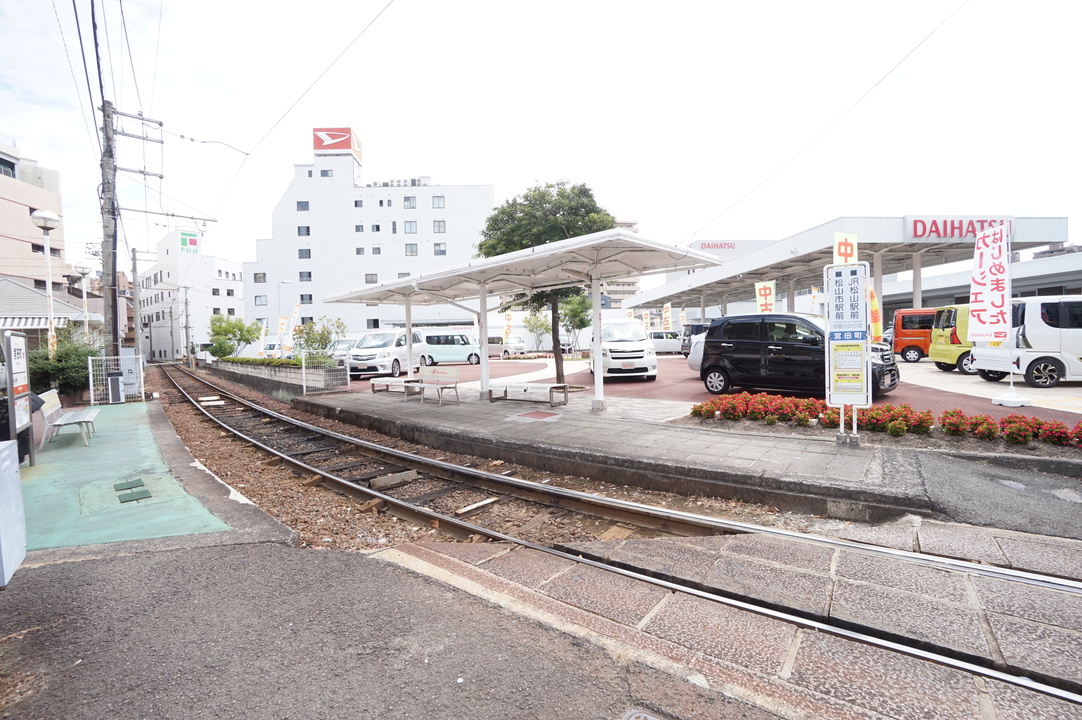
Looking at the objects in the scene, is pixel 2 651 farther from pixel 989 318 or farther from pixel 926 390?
pixel 926 390

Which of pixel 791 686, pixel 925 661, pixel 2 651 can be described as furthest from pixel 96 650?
pixel 925 661

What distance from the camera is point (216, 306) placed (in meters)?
61.1

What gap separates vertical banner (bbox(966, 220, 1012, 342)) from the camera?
8523 millimetres

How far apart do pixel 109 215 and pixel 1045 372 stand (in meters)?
23.4

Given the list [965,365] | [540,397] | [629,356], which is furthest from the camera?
[629,356]

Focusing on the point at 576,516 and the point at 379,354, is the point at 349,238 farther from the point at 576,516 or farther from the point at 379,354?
the point at 576,516

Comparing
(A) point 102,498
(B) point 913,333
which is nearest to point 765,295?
(B) point 913,333

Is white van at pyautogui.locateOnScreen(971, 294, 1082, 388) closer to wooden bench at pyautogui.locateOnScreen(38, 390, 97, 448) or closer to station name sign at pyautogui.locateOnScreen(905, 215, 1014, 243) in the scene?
station name sign at pyautogui.locateOnScreen(905, 215, 1014, 243)

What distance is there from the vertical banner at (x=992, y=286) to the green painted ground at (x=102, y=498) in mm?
11670

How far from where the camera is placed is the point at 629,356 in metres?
14.7

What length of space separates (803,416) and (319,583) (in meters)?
6.75

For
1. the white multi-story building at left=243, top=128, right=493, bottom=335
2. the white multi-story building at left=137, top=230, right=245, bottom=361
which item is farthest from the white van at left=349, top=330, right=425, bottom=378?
the white multi-story building at left=137, top=230, right=245, bottom=361

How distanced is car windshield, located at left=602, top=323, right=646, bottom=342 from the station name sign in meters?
14.5

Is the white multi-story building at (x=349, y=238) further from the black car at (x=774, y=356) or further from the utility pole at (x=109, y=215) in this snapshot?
the black car at (x=774, y=356)
